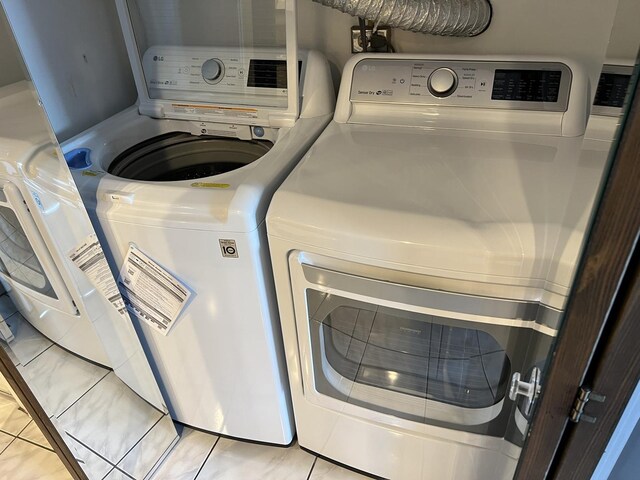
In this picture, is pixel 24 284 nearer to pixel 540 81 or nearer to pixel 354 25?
pixel 354 25

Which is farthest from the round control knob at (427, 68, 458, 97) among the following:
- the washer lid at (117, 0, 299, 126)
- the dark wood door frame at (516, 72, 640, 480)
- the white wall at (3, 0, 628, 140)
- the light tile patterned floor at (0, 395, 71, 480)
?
the light tile patterned floor at (0, 395, 71, 480)

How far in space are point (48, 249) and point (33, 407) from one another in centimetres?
39

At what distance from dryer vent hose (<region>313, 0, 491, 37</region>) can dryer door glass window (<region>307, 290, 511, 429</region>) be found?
75 cm

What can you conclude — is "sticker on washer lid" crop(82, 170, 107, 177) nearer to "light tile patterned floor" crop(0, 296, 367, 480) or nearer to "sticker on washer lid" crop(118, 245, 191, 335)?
"sticker on washer lid" crop(118, 245, 191, 335)

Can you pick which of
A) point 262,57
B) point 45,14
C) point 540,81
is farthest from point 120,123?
point 540,81

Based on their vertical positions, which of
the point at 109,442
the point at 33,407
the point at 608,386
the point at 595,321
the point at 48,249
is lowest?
the point at 109,442

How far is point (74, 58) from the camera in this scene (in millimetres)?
1400

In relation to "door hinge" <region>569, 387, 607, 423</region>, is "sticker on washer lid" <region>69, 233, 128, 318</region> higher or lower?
lower

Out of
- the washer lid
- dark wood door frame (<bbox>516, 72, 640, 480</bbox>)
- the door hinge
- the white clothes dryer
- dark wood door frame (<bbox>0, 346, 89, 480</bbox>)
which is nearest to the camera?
dark wood door frame (<bbox>516, 72, 640, 480</bbox>)

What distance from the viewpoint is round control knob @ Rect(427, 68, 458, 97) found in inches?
48.2

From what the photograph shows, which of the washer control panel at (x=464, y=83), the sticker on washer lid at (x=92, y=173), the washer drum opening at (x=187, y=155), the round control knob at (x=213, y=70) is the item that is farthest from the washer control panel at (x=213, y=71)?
the sticker on washer lid at (x=92, y=173)

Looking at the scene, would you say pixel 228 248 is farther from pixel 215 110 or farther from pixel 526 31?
pixel 526 31

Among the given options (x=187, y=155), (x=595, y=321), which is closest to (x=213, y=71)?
(x=187, y=155)

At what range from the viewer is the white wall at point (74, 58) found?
Answer: 1271 mm
